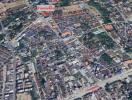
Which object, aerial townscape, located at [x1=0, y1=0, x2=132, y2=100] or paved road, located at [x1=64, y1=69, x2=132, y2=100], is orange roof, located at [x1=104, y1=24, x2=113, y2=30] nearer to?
aerial townscape, located at [x1=0, y1=0, x2=132, y2=100]

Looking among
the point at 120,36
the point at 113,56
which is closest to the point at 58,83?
the point at 113,56

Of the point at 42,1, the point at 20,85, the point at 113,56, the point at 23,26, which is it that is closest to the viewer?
the point at 20,85

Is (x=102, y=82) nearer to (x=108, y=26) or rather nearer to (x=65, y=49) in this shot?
(x=65, y=49)

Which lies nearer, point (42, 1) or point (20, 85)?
point (20, 85)

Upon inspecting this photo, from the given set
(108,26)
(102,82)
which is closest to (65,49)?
(102,82)

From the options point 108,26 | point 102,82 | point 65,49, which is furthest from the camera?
point 108,26

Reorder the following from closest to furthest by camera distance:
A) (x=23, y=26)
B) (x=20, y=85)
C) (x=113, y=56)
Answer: (x=20, y=85) < (x=113, y=56) < (x=23, y=26)

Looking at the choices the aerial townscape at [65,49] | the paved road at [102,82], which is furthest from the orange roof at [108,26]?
the paved road at [102,82]

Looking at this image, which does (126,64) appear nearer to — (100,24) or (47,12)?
(100,24)
